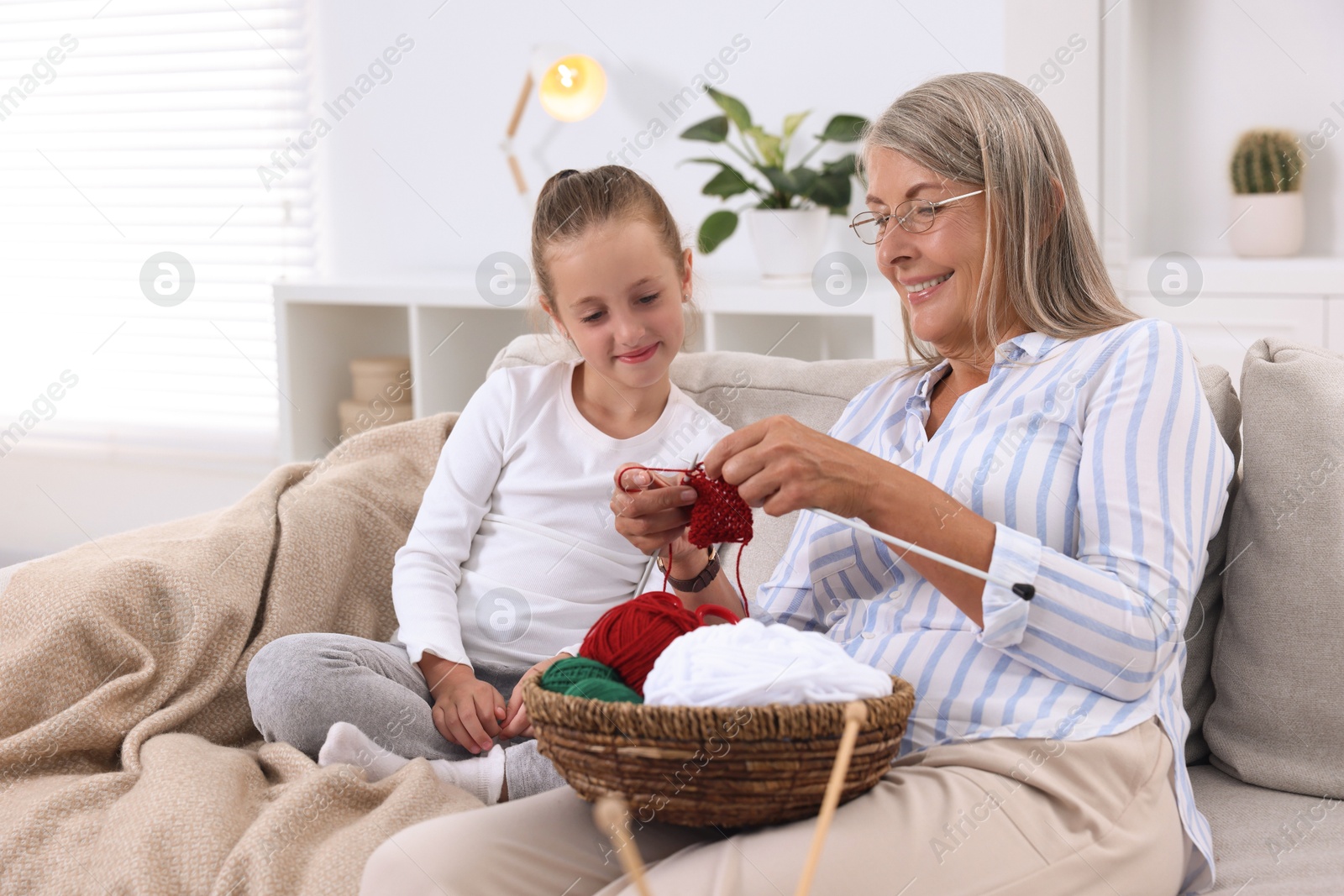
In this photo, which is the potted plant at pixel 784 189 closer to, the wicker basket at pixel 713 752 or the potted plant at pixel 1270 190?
the potted plant at pixel 1270 190

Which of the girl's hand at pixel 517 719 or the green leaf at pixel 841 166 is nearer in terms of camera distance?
the girl's hand at pixel 517 719

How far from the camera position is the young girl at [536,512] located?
129cm

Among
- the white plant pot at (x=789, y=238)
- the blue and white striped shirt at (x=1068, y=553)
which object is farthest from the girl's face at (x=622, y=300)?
the white plant pot at (x=789, y=238)

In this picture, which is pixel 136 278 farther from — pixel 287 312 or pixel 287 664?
pixel 287 664

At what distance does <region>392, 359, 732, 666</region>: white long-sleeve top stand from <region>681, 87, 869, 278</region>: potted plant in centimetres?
92

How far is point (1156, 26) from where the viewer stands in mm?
2439

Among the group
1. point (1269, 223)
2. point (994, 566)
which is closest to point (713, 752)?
point (994, 566)

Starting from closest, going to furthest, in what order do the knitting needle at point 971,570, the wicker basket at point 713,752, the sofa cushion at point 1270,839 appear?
the wicker basket at point 713,752
the knitting needle at point 971,570
the sofa cushion at point 1270,839

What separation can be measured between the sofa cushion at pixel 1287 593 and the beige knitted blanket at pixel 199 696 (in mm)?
818

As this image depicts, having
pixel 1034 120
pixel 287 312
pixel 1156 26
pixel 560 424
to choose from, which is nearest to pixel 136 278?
pixel 287 312

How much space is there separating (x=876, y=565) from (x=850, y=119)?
1532 millimetres

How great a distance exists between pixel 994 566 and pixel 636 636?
298 millimetres

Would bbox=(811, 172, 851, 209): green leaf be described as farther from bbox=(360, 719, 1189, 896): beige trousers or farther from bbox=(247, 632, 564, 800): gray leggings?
bbox=(360, 719, 1189, 896): beige trousers

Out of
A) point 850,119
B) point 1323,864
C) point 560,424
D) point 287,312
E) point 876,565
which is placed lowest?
point 1323,864
